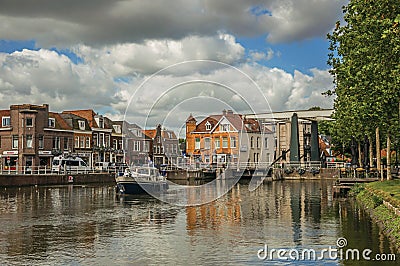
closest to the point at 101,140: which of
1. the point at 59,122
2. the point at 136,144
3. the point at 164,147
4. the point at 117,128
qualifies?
the point at 117,128

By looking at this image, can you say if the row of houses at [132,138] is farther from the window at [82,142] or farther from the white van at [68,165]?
the white van at [68,165]

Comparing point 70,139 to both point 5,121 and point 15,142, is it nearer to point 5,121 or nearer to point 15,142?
point 15,142

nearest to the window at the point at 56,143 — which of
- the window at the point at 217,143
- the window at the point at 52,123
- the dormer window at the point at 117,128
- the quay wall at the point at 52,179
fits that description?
the window at the point at 52,123

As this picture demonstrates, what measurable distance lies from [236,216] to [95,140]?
6272 centimetres

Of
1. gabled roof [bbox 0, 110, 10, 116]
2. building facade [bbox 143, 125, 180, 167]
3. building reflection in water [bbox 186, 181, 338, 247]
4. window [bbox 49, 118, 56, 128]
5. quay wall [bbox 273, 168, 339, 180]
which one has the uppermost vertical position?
gabled roof [bbox 0, 110, 10, 116]

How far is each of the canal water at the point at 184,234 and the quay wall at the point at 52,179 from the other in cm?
2223

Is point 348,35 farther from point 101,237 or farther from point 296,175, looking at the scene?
point 296,175

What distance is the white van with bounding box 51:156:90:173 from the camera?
71.4 metres

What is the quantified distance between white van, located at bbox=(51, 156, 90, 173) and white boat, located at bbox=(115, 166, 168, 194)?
2371cm

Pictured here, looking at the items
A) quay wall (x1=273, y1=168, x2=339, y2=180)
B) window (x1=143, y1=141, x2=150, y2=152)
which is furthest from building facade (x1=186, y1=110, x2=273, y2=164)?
quay wall (x1=273, y1=168, x2=339, y2=180)

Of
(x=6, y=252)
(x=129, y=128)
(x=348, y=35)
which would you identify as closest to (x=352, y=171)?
(x=348, y=35)

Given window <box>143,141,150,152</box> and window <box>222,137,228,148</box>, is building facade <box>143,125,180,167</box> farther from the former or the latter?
window <box>222,137,228,148</box>

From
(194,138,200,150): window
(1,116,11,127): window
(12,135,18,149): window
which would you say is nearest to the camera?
(12,135,18,149): window

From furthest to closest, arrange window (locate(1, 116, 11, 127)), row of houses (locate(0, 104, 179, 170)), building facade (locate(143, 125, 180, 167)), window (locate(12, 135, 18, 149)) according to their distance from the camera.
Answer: building facade (locate(143, 125, 180, 167)) < window (locate(1, 116, 11, 127)) < window (locate(12, 135, 18, 149)) < row of houses (locate(0, 104, 179, 170))
